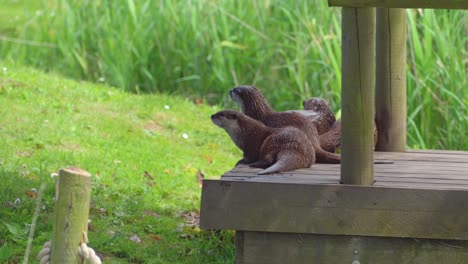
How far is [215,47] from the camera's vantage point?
9.66m

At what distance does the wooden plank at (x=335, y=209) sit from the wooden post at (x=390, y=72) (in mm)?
1620

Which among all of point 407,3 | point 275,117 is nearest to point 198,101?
point 275,117

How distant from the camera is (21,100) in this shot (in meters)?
8.36

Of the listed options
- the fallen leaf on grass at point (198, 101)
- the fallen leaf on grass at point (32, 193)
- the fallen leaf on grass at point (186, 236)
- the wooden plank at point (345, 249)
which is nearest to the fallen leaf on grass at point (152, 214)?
the fallen leaf on grass at point (186, 236)

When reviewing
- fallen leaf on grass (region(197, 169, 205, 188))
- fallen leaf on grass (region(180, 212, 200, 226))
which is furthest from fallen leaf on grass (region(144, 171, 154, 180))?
fallen leaf on grass (region(180, 212, 200, 226))

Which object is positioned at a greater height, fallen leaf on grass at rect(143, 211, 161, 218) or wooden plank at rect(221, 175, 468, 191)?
wooden plank at rect(221, 175, 468, 191)

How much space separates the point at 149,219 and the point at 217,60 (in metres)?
4.00

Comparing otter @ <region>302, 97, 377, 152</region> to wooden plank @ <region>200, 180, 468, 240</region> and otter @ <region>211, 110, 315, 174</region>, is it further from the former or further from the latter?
wooden plank @ <region>200, 180, 468, 240</region>

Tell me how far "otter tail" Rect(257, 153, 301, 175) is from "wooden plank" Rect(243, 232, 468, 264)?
0.50m

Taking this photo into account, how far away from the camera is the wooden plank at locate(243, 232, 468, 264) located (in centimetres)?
454

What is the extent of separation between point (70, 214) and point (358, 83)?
160 cm

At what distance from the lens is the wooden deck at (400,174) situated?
473 cm

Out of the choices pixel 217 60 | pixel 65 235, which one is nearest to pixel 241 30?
pixel 217 60

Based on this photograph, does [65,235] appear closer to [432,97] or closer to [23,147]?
[23,147]
